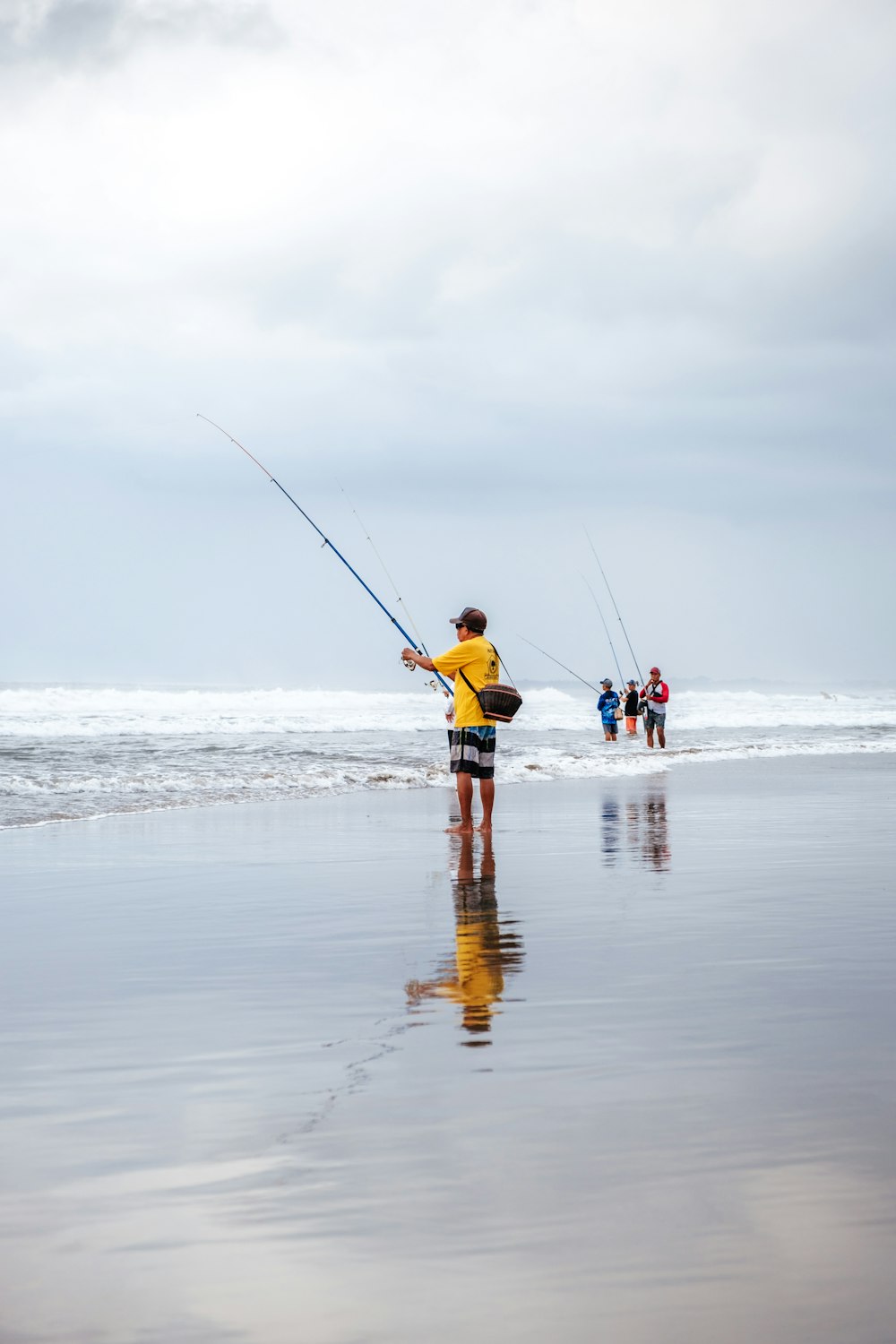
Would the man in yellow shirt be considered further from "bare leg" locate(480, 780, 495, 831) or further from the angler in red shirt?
the angler in red shirt

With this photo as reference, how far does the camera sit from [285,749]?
21.9m

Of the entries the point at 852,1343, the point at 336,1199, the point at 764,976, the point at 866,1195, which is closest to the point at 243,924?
the point at 764,976

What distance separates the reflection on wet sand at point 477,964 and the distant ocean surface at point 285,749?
233 inches

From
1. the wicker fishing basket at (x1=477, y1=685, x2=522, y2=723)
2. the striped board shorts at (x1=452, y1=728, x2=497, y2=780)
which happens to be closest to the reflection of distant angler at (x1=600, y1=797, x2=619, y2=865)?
the striped board shorts at (x1=452, y1=728, x2=497, y2=780)

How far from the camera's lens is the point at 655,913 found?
577cm

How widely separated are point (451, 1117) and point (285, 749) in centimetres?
1928

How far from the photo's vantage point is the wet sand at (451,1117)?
6.50 feet

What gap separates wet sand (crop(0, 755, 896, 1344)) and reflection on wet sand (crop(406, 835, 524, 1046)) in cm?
2

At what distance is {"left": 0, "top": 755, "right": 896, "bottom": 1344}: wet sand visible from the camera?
198 centimetres

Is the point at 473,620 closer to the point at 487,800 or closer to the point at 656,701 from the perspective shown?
the point at 487,800

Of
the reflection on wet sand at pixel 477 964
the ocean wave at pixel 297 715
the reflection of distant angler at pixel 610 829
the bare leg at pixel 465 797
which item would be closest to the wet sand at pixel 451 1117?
the reflection on wet sand at pixel 477 964

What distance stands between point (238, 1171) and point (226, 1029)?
126cm

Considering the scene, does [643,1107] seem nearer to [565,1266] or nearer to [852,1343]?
[565,1266]

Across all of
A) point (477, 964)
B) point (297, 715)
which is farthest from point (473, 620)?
point (297, 715)
